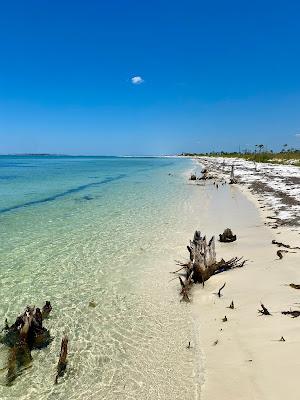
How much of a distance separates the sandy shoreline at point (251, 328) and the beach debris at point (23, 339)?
10.0 ft

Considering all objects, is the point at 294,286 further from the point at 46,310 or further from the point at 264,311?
the point at 46,310

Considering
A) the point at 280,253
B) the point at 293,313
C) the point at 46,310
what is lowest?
the point at 46,310

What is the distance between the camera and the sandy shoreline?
17.5 ft

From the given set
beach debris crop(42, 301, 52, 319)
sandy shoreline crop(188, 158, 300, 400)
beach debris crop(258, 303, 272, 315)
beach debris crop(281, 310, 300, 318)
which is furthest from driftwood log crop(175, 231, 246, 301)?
beach debris crop(42, 301, 52, 319)

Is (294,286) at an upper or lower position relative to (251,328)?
upper

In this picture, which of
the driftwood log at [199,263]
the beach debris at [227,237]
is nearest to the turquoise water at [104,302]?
the driftwood log at [199,263]

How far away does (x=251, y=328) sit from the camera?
6984 mm

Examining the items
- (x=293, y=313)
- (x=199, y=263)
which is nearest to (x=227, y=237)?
(x=199, y=263)

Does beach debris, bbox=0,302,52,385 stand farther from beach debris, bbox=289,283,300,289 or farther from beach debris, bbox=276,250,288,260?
beach debris, bbox=276,250,288,260

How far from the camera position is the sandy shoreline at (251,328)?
535 cm

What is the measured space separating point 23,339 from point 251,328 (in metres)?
4.31

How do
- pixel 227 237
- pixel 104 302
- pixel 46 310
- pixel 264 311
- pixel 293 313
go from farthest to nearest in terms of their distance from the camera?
pixel 227 237 → pixel 104 302 → pixel 46 310 → pixel 264 311 → pixel 293 313

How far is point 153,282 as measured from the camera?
10.2 metres

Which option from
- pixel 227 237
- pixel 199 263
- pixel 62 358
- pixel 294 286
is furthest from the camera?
A: pixel 227 237
